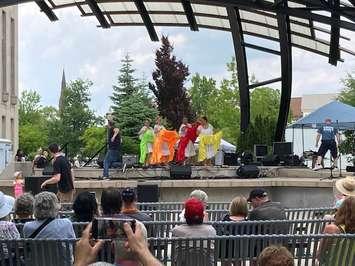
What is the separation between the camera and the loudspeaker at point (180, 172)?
75.0 ft

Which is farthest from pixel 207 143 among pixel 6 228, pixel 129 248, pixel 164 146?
pixel 129 248

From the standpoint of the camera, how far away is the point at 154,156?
25688 millimetres

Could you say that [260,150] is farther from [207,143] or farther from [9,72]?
[9,72]

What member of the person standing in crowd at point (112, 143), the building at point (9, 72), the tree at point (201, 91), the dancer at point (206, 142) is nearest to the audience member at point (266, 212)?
the person standing in crowd at point (112, 143)

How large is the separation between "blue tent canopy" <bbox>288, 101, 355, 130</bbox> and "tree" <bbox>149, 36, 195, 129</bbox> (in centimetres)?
3404

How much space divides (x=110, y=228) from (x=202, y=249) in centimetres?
298

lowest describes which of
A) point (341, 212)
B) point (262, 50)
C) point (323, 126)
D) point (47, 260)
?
point (47, 260)

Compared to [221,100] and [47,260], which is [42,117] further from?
[47,260]

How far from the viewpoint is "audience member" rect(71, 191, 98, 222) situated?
6859 millimetres

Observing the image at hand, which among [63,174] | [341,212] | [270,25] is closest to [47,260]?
[341,212]

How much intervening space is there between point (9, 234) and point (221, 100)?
6375 centimetres

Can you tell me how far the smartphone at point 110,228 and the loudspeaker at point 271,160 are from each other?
23.6 metres

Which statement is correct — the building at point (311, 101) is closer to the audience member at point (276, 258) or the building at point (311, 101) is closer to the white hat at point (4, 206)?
the white hat at point (4, 206)

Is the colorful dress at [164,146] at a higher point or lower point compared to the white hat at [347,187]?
higher
